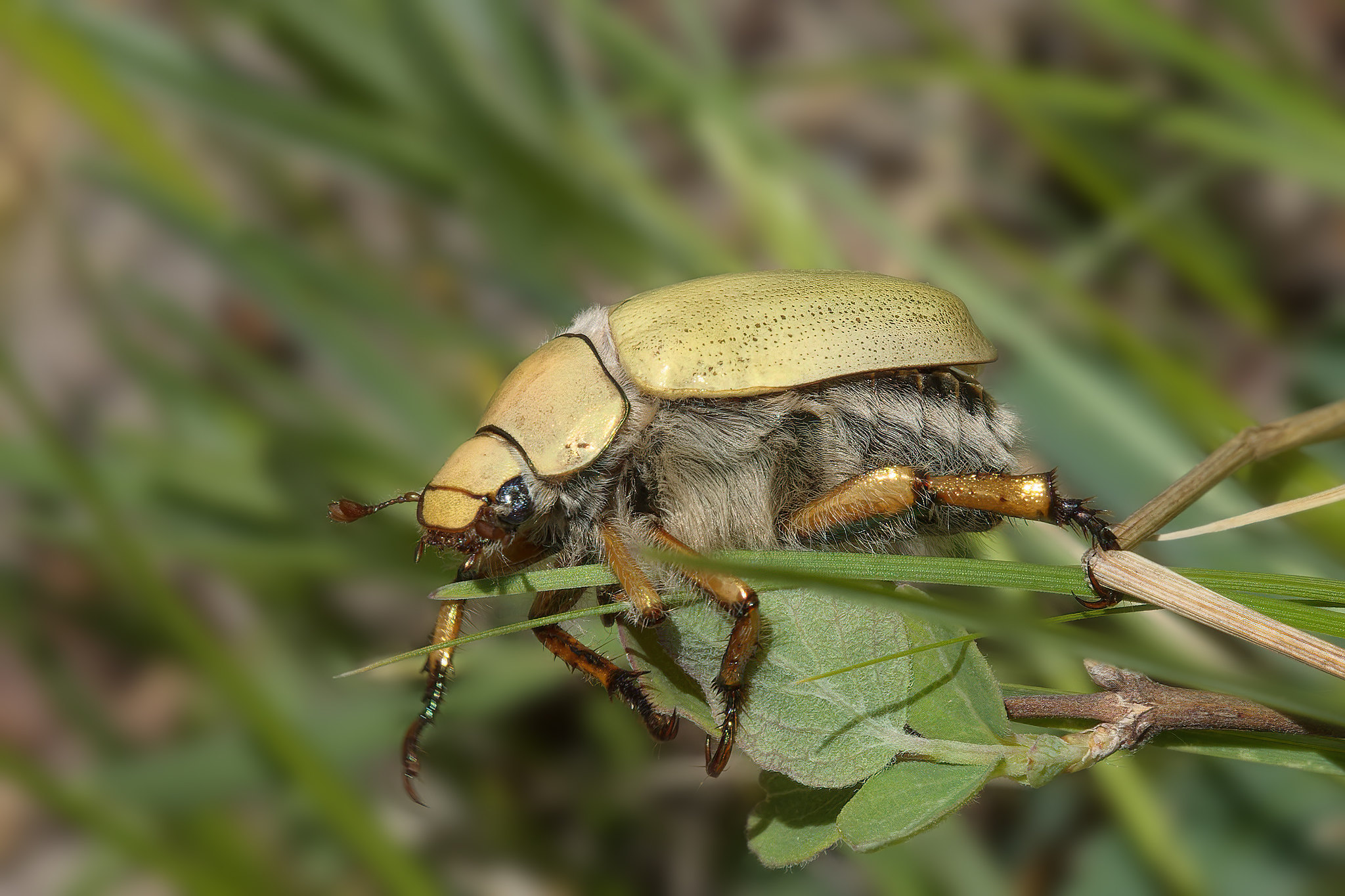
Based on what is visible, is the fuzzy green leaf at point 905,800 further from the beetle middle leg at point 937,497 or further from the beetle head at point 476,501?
the beetle head at point 476,501

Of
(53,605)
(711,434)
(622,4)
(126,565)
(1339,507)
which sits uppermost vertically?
(622,4)

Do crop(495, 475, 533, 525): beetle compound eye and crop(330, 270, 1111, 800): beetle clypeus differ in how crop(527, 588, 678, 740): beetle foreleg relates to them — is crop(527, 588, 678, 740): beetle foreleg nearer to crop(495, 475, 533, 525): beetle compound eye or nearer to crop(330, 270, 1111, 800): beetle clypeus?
crop(330, 270, 1111, 800): beetle clypeus

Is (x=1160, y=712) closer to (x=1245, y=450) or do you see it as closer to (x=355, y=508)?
(x=1245, y=450)

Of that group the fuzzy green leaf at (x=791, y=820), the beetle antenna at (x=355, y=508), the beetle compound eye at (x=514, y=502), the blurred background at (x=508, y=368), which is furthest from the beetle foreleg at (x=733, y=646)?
the blurred background at (x=508, y=368)

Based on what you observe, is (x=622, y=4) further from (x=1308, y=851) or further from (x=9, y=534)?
(x=1308, y=851)

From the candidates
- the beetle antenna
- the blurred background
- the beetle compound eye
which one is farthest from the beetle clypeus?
the blurred background

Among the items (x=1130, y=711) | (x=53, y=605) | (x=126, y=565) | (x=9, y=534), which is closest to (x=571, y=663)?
(x=1130, y=711)

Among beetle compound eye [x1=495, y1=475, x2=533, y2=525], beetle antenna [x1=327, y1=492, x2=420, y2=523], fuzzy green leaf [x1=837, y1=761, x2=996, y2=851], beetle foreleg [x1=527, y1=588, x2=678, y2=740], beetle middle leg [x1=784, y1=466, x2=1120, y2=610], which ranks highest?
beetle antenna [x1=327, y1=492, x2=420, y2=523]
